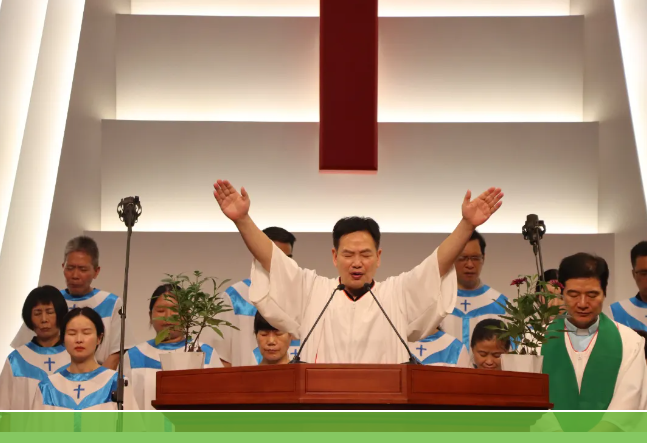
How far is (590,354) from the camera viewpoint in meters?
4.28

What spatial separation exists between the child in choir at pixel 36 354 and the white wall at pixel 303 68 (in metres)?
2.60

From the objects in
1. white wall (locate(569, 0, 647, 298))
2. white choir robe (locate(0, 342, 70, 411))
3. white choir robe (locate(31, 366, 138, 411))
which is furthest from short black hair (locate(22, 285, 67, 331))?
white wall (locate(569, 0, 647, 298))

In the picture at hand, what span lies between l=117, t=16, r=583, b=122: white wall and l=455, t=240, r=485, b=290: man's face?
2.30m

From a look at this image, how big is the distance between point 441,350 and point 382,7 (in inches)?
138

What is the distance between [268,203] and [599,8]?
3046mm

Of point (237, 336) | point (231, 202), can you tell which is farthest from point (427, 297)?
point (237, 336)

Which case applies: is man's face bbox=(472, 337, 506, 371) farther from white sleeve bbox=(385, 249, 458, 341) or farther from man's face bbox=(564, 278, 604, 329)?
white sleeve bbox=(385, 249, 458, 341)

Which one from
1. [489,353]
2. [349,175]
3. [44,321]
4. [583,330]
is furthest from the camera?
[349,175]

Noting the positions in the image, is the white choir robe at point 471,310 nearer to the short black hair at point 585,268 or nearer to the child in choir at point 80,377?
the short black hair at point 585,268

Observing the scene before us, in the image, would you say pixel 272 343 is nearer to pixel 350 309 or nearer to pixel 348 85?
pixel 350 309

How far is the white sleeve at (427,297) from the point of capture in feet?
12.4

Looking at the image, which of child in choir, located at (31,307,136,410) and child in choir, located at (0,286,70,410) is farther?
child in choir, located at (0,286,70,410)

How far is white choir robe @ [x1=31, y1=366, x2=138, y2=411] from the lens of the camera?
16.8ft

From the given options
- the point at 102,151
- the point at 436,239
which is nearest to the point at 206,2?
the point at 102,151
